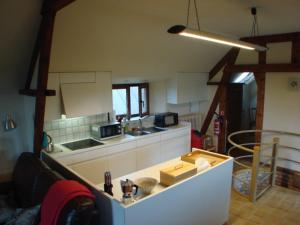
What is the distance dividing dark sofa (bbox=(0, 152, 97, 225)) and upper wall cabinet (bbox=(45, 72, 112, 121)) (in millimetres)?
809

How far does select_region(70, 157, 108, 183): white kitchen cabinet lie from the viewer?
12.0ft

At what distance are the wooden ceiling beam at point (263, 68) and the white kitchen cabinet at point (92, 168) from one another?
3530 mm

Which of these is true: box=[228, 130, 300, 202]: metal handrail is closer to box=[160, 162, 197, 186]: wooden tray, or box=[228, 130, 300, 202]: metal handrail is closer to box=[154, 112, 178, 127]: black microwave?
Result: box=[154, 112, 178, 127]: black microwave

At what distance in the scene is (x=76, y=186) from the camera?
2.09 metres

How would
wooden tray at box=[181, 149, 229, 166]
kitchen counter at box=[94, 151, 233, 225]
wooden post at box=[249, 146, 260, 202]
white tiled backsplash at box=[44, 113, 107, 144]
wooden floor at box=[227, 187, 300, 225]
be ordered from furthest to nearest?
white tiled backsplash at box=[44, 113, 107, 144]
wooden post at box=[249, 146, 260, 202]
wooden floor at box=[227, 187, 300, 225]
wooden tray at box=[181, 149, 229, 166]
kitchen counter at box=[94, 151, 233, 225]

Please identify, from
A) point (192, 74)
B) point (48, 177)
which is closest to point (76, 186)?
point (48, 177)

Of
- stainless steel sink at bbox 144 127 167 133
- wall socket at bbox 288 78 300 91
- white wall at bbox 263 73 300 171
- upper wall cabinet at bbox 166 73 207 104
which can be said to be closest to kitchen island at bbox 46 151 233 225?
stainless steel sink at bbox 144 127 167 133

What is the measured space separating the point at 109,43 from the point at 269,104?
3.56m

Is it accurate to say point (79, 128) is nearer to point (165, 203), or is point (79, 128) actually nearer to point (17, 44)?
point (17, 44)

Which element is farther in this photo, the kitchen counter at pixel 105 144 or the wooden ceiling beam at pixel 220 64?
the wooden ceiling beam at pixel 220 64

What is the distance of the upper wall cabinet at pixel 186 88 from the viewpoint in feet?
17.7

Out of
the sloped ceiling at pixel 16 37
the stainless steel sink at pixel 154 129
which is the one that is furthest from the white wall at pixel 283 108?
the sloped ceiling at pixel 16 37

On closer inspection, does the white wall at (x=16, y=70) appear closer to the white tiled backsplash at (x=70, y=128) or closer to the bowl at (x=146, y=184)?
the white tiled backsplash at (x=70, y=128)

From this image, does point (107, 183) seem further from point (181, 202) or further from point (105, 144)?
point (105, 144)
